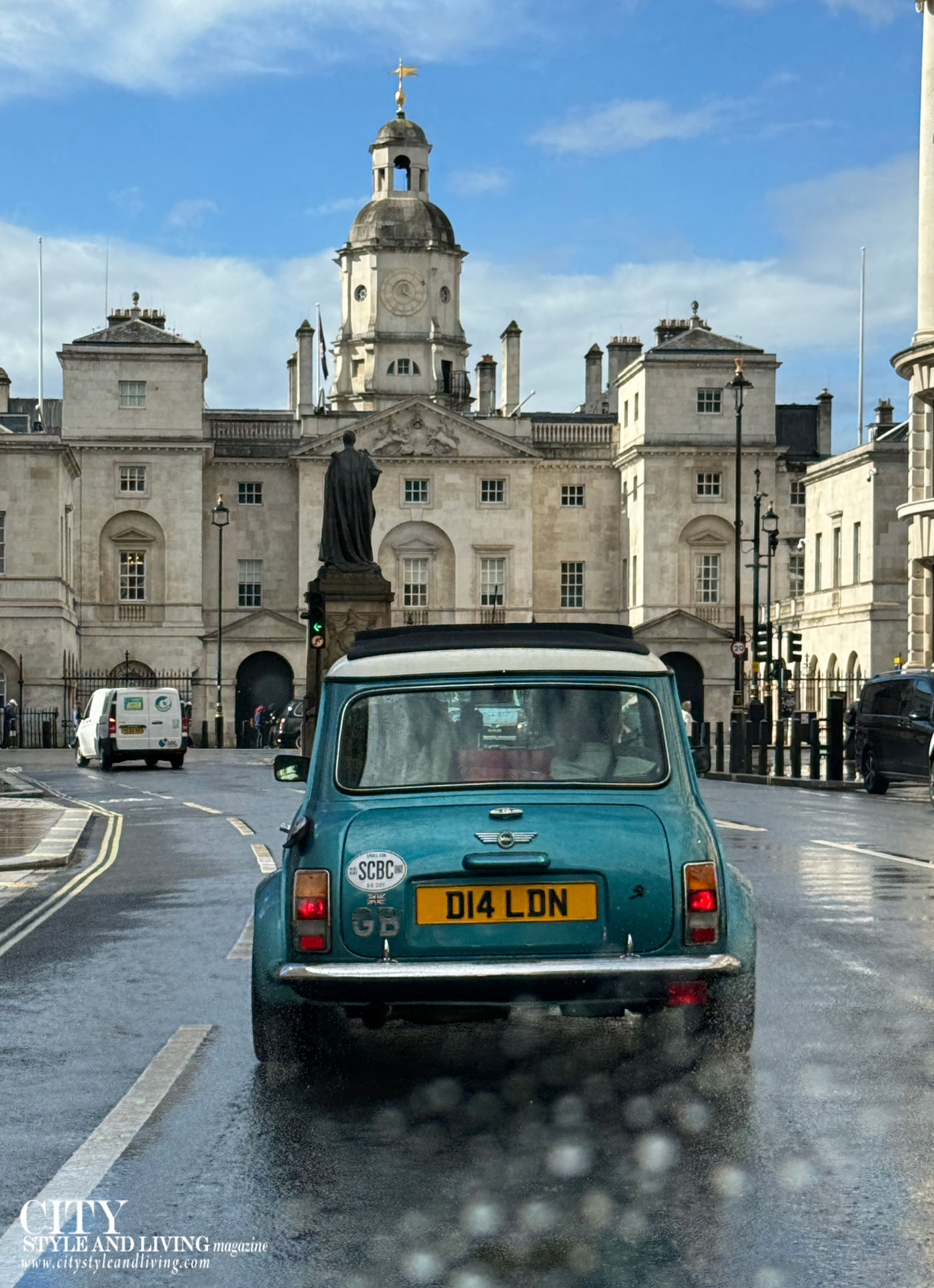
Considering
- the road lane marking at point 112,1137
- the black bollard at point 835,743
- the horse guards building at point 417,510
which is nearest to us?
the road lane marking at point 112,1137

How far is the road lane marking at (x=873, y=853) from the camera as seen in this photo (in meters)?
16.0

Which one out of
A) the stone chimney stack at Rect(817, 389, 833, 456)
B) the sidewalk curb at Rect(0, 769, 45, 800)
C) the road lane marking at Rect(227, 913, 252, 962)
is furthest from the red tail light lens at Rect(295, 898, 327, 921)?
the stone chimney stack at Rect(817, 389, 833, 456)

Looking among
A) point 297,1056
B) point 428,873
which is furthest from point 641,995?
point 297,1056

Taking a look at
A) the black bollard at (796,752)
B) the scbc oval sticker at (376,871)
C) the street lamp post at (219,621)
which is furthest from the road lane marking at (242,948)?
the street lamp post at (219,621)

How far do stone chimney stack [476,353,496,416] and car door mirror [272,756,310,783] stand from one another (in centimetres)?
8388

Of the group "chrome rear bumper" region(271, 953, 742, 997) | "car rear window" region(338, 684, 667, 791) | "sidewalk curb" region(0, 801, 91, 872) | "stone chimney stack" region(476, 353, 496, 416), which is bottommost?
"sidewalk curb" region(0, 801, 91, 872)

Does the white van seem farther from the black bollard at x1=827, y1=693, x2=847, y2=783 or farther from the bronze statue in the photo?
the black bollard at x1=827, y1=693, x2=847, y2=783

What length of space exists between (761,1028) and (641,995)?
1630 millimetres

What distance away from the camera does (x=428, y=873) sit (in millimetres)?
6711

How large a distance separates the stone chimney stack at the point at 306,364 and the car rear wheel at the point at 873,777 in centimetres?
6133

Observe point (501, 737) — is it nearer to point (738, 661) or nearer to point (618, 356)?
point (738, 661)

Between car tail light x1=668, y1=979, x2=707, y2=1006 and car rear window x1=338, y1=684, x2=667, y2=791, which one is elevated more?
car rear window x1=338, y1=684, x2=667, y2=791

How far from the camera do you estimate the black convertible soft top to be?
7.65 meters

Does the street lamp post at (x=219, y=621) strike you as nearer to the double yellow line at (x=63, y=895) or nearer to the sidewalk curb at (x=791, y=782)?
the sidewalk curb at (x=791, y=782)
